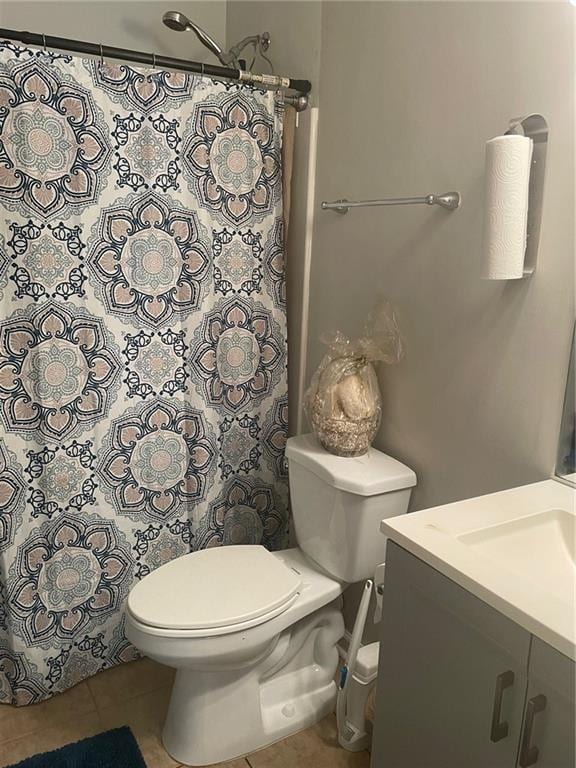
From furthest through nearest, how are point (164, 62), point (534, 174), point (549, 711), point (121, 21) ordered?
point (121, 21) < point (164, 62) < point (534, 174) < point (549, 711)

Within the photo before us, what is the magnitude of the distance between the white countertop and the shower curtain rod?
1.34 metres

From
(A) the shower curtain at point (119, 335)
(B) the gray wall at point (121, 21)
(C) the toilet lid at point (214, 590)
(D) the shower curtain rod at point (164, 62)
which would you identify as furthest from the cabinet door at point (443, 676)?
(B) the gray wall at point (121, 21)

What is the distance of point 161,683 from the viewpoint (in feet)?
6.50

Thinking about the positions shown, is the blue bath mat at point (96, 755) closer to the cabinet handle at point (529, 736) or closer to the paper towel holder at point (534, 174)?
the cabinet handle at point (529, 736)

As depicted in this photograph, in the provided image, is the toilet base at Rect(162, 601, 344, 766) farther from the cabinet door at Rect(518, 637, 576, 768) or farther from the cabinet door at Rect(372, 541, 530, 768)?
the cabinet door at Rect(518, 637, 576, 768)

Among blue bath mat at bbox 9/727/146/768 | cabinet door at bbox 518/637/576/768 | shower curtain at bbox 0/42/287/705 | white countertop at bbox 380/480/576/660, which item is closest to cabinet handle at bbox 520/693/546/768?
cabinet door at bbox 518/637/576/768

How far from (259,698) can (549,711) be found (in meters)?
1.02

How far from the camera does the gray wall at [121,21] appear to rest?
2.17 meters

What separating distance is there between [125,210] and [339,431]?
0.83 m

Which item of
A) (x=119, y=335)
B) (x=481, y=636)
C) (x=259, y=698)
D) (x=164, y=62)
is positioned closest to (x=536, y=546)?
(x=481, y=636)

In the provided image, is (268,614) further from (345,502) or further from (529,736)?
(529,736)

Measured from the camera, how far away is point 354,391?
1701 mm

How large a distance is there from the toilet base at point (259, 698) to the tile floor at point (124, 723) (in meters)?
0.04

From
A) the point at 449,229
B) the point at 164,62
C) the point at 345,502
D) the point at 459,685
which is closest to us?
the point at 459,685
